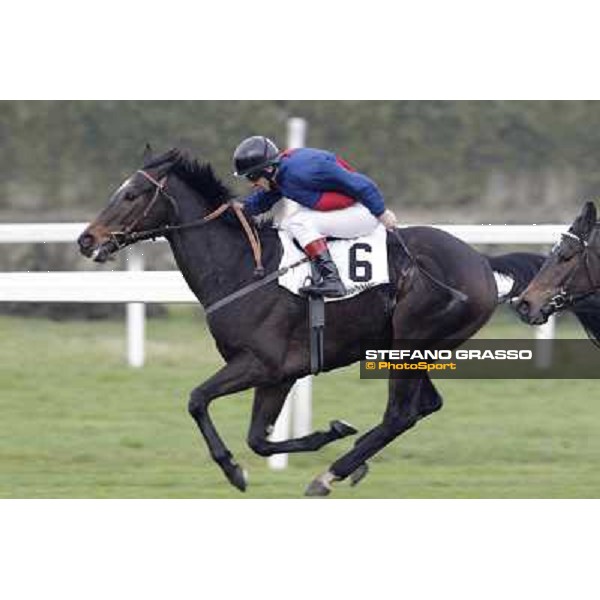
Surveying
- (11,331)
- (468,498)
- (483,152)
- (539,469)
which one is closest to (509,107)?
(483,152)

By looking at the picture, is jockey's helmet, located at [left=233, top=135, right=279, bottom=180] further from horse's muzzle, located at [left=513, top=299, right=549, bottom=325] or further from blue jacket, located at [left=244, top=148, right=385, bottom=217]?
horse's muzzle, located at [left=513, top=299, right=549, bottom=325]

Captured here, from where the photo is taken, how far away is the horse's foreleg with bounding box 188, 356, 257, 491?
7984 millimetres

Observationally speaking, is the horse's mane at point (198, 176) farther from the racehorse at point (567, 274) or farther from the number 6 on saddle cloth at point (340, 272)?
the racehorse at point (567, 274)

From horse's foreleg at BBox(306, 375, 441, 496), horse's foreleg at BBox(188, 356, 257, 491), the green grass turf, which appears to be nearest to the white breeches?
horse's foreleg at BBox(188, 356, 257, 491)

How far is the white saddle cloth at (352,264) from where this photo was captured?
8273 millimetres

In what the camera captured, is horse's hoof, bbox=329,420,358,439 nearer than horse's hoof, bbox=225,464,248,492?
No

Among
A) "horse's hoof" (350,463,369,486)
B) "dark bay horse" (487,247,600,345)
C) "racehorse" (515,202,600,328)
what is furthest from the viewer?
"dark bay horse" (487,247,600,345)

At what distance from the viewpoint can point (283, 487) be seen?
8.54 metres

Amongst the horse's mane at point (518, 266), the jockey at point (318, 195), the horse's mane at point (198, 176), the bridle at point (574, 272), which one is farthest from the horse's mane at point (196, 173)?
the bridle at point (574, 272)

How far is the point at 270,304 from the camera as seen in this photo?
8.27 m

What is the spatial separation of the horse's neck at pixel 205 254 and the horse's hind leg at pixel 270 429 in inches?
20.9

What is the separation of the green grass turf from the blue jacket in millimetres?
1417

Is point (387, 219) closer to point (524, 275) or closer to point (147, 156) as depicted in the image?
point (524, 275)

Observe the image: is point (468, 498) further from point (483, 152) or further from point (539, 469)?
point (483, 152)
